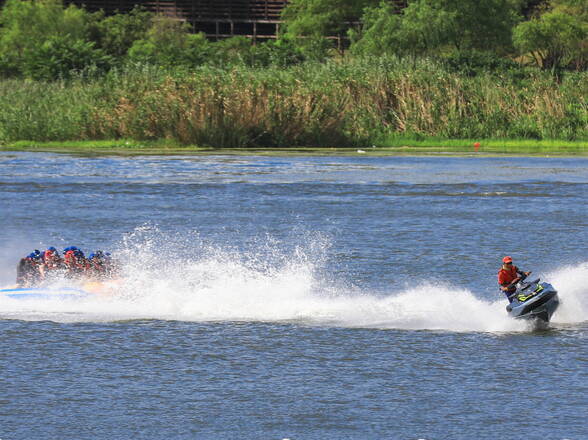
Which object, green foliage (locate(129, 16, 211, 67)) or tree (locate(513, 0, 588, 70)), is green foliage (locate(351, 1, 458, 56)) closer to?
tree (locate(513, 0, 588, 70))

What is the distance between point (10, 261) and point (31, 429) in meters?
10.8

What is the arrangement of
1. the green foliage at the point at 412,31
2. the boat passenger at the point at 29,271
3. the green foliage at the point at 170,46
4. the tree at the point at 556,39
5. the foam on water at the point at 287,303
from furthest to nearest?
the tree at the point at 556,39, the green foliage at the point at 412,31, the green foliage at the point at 170,46, the boat passenger at the point at 29,271, the foam on water at the point at 287,303

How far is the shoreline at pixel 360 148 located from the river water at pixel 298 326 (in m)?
16.7

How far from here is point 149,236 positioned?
25109mm

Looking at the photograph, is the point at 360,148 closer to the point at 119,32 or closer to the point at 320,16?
the point at 320,16

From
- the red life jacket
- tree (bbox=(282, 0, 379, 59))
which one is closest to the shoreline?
tree (bbox=(282, 0, 379, 59))

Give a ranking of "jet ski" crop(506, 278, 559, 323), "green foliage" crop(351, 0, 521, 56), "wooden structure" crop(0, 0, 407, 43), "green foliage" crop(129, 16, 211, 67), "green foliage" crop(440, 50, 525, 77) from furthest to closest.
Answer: "wooden structure" crop(0, 0, 407, 43), "green foliage" crop(351, 0, 521, 56), "green foliage" crop(129, 16, 211, 67), "green foliage" crop(440, 50, 525, 77), "jet ski" crop(506, 278, 559, 323)

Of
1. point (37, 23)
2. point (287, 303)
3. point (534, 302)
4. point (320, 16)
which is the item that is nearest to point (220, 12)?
point (320, 16)

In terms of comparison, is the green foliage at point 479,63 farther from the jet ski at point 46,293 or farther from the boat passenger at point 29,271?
the jet ski at point 46,293

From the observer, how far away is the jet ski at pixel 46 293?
17.2 meters

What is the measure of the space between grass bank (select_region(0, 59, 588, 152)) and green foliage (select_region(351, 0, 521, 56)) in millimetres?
18637

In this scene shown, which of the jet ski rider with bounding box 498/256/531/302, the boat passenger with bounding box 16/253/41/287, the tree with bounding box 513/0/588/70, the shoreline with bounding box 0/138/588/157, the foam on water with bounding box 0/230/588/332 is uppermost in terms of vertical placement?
the tree with bounding box 513/0/588/70

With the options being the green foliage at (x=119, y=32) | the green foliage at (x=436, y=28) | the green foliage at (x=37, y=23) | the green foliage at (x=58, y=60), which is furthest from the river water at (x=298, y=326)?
the green foliage at (x=119, y=32)

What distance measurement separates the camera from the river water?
11688mm
